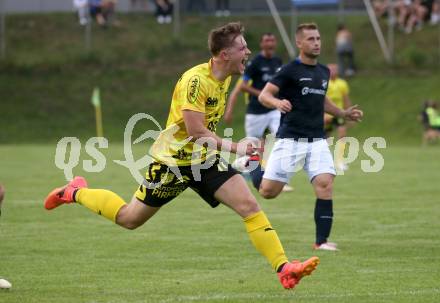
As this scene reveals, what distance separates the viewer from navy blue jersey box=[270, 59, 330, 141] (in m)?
9.88

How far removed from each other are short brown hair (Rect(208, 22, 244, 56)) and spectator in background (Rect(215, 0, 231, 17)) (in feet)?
105

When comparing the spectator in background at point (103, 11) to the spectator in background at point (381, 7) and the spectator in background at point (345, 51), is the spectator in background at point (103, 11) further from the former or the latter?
the spectator in background at point (381, 7)

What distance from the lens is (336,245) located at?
9.78m

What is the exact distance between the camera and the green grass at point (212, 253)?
7340 millimetres

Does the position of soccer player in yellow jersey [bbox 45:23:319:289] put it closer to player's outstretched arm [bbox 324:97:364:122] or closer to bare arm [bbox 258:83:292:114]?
bare arm [bbox 258:83:292:114]

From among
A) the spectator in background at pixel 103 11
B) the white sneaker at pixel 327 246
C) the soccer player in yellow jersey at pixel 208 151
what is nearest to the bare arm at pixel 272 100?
the white sneaker at pixel 327 246

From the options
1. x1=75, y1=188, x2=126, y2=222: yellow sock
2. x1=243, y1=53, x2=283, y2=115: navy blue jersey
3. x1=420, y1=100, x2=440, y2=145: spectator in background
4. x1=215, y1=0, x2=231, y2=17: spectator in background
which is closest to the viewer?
x1=75, y1=188, x2=126, y2=222: yellow sock

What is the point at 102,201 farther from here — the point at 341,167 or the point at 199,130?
the point at 341,167

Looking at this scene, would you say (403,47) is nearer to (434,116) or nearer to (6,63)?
(434,116)

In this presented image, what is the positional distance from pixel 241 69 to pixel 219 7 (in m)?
32.2

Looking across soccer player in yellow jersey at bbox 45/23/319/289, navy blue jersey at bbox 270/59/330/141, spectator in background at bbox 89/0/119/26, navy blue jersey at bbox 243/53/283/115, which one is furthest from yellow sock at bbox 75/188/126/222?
spectator in background at bbox 89/0/119/26

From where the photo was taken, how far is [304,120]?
9883 mm

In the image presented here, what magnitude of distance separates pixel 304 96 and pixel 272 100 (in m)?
0.61

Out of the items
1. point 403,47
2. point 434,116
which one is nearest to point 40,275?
point 434,116
